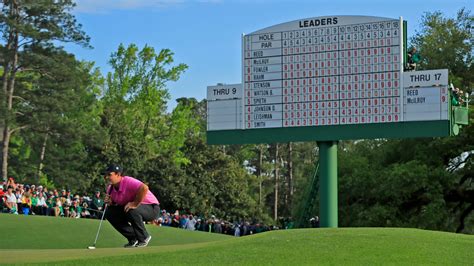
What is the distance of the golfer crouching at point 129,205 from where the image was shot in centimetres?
1462

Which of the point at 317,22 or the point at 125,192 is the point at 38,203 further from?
the point at 125,192

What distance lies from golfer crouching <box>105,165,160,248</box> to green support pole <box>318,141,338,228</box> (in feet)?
42.2

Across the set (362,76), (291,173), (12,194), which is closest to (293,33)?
(362,76)

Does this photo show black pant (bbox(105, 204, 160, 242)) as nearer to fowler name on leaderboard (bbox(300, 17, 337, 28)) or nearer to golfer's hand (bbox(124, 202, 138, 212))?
golfer's hand (bbox(124, 202, 138, 212))

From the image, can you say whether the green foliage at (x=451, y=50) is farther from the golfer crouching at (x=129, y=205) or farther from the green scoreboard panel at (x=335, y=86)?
the golfer crouching at (x=129, y=205)

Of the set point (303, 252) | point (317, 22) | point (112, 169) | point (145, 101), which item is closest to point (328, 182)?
point (317, 22)

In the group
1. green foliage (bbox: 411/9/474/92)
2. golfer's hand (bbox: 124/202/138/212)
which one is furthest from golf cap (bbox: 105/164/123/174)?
green foliage (bbox: 411/9/474/92)

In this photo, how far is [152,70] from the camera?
73.6 meters

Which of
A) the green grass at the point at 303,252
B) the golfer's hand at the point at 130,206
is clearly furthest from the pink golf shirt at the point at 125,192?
the green grass at the point at 303,252

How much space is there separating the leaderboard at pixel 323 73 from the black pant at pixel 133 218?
496 inches

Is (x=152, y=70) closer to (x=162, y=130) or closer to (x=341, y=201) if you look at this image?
(x=162, y=130)

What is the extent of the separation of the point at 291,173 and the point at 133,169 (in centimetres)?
2644

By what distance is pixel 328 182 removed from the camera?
27.5 meters

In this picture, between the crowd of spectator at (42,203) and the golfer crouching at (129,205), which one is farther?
the crowd of spectator at (42,203)
